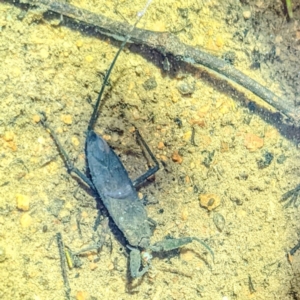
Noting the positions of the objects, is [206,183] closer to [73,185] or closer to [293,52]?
[73,185]

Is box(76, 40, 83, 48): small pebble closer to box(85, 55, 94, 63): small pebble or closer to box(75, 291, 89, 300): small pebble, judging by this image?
box(85, 55, 94, 63): small pebble

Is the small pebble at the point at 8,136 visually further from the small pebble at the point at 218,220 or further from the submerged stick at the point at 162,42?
the small pebble at the point at 218,220

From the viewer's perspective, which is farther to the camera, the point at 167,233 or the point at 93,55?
the point at 167,233

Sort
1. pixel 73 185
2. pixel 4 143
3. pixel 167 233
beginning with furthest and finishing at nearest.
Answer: pixel 167 233 < pixel 73 185 < pixel 4 143

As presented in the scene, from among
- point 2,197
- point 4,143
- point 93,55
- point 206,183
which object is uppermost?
point 93,55

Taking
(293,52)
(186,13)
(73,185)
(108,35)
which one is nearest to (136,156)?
(73,185)

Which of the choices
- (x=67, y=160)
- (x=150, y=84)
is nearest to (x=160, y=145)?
(x=150, y=84)
